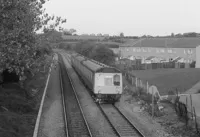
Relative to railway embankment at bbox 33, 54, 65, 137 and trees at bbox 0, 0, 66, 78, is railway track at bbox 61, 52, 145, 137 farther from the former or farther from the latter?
trees at bbox 0, 0, 66, 78

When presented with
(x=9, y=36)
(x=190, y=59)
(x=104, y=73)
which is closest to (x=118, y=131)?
(x=9, y=36)

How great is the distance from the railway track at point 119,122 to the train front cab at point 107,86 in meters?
0.85

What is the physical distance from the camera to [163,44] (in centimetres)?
6981

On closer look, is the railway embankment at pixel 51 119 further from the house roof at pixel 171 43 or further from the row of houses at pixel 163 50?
the house roof at pixel 171 43

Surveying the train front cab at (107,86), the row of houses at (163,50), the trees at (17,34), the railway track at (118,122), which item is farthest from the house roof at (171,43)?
the trees at (17,34)

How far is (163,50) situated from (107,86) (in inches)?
1858

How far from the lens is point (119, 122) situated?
17.4 meters

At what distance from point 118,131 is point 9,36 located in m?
6.73

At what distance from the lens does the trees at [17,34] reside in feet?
41.1

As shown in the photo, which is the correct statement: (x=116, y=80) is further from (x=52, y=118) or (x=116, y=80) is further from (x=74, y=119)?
(x=52, y=118)

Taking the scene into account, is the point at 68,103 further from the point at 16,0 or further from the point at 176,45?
the point at 176,45

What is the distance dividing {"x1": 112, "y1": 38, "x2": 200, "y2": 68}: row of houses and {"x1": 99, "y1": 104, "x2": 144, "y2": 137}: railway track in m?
40.1

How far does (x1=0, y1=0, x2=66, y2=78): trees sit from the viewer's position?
41.1 feet

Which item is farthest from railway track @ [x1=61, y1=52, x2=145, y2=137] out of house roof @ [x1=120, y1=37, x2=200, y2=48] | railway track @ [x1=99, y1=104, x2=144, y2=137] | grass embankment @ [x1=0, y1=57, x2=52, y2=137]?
house roof @ [x1=120, y1=37, x2=200, y2=48]
